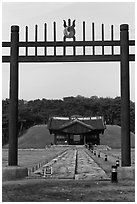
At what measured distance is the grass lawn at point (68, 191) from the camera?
31.5ft

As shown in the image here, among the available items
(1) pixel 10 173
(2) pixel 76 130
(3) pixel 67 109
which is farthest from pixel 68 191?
(3) pixel 67 109

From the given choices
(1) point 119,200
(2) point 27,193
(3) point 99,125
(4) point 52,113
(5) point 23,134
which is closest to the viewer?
(1) point 119,200

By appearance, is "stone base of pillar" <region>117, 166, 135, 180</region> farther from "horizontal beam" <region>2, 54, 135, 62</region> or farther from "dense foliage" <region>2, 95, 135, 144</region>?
"dense foliage" <region>2, 95, 135, 144</region>

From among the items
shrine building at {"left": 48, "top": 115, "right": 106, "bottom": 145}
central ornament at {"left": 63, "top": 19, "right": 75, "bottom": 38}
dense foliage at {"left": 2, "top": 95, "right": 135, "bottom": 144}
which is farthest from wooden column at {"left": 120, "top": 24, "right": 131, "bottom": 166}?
dense foliage at {"left": 2, "top": 95, "right": 135, "bottom": 144}

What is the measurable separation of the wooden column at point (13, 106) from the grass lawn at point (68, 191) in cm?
116

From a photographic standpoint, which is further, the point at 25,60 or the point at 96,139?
the point at 96,139

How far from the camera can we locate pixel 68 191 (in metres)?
10.8

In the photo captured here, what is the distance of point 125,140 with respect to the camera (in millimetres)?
13258

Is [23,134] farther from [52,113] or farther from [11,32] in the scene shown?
[11,32]

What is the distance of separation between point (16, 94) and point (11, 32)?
2.61m

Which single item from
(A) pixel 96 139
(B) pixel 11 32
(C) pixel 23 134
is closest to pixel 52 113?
(C) pixel 23 134

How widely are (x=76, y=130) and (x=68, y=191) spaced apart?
65.7 meters

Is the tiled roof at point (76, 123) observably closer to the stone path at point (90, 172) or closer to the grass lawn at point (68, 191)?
the stone path at point (90, 172)

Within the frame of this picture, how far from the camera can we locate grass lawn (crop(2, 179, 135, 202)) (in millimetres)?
9611
